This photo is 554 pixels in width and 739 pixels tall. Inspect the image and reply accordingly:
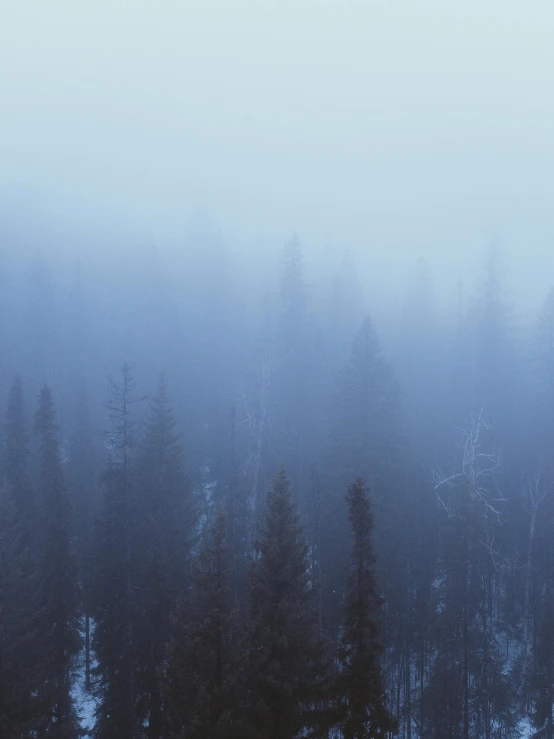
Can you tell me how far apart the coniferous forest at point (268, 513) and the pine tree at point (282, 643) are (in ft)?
0.22

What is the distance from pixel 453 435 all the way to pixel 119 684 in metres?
31.7

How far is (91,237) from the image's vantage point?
7862 cm

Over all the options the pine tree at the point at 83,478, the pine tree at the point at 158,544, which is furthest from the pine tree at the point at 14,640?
the pine tree at the point at 83,478

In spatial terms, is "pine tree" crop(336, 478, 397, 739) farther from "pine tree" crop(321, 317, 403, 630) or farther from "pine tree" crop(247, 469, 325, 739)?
"pine tree" crop(321, 317, 403, 630)

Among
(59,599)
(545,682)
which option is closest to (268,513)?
(59,599)

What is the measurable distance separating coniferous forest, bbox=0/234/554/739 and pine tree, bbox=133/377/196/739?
115 millimetres

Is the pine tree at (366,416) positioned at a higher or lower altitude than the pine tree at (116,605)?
higher

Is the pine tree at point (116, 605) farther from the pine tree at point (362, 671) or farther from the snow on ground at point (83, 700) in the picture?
the pine tree at point (362, 671)

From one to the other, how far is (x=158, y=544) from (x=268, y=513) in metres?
9.21

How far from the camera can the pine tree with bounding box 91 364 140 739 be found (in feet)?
73.0

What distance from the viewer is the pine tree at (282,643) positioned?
1489cm

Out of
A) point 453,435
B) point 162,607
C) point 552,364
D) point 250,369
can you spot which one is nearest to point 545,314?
point 552,364

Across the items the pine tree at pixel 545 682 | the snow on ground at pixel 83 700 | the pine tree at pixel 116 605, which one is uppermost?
the pine tree at pixel 116 605

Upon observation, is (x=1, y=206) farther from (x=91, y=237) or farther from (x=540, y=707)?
(x=540, y=707)
